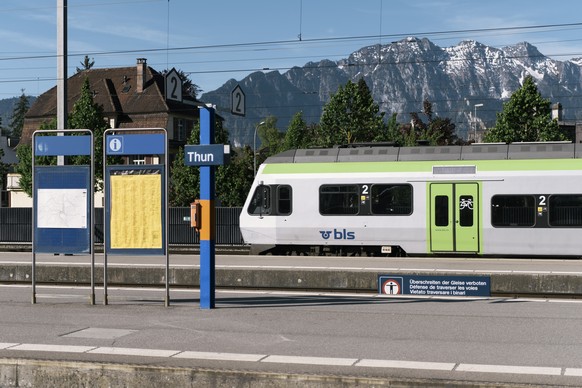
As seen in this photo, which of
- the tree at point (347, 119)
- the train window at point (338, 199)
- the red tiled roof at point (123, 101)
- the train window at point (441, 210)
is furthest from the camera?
the red tiled roof at point (123, 101)

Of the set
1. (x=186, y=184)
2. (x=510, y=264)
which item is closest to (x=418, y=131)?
(x=186, y=184)

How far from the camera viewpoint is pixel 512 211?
22578 millimetres

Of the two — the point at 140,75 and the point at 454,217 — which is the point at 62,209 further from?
the point at 140,75

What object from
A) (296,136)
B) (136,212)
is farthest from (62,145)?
(296,136)

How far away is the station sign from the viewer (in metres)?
12.0

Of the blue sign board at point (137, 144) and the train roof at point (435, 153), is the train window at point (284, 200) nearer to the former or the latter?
the train roof at point (435, 153)

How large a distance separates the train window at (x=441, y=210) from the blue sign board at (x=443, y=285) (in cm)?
830

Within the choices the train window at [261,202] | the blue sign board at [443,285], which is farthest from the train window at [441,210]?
the blue sign board at [443,285]

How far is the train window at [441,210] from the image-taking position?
75.3ft

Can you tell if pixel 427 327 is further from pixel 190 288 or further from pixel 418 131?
pixel 418 131

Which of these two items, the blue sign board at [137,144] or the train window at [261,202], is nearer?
the blue sign board at [137,144]

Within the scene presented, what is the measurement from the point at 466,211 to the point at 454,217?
362mm

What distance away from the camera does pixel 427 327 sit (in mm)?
11062

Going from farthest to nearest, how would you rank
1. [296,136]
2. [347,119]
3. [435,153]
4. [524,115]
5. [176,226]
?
[296,136], [347,119], [524,115], [176,226], [435,153]
